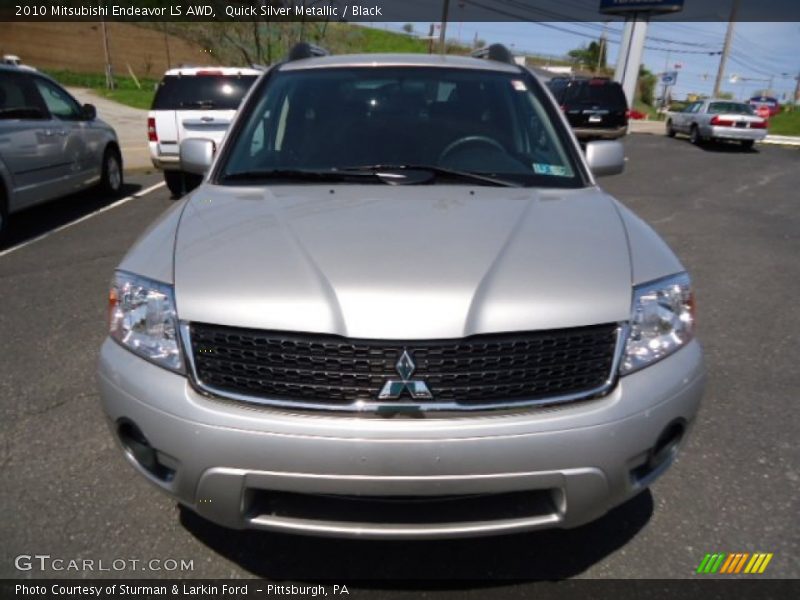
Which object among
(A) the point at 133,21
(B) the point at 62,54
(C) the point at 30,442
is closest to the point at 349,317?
(C) the point at 30,442

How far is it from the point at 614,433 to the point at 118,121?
794 inches

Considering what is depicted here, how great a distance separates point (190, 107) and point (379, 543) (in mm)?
7613

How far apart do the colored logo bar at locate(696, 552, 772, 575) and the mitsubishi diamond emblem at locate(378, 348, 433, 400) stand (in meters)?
1.31

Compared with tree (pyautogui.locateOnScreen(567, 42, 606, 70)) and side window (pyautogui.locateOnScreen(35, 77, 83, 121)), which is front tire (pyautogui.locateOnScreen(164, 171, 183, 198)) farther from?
tree (pyautogui.locateOnScreen(567, 42, 606, 70))

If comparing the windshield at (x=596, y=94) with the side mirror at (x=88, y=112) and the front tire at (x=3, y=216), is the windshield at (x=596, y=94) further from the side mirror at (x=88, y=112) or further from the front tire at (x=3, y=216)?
the front tire at (x=3, y=216)

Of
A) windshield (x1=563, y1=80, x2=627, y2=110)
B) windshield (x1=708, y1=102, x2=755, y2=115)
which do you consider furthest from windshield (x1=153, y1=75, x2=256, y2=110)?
windshield (x1=708, y1=102, x2=755, y2=115)

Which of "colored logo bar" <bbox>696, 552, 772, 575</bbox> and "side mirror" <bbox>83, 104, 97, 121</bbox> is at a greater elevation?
"side mirror" <bbox>83, 104, 97, 121</bbox>

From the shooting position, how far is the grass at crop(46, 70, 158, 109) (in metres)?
25.2

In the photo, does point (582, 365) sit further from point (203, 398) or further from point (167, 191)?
point (167, 191)

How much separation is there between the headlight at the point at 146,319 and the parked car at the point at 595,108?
15.4m

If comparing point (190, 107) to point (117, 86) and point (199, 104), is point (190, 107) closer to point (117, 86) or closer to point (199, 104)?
point (199, 104)

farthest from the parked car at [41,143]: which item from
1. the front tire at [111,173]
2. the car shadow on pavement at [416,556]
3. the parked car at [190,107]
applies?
the car shadow on pavement at [416,556]

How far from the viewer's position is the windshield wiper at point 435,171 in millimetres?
2660

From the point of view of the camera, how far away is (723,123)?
18562 millimetres
